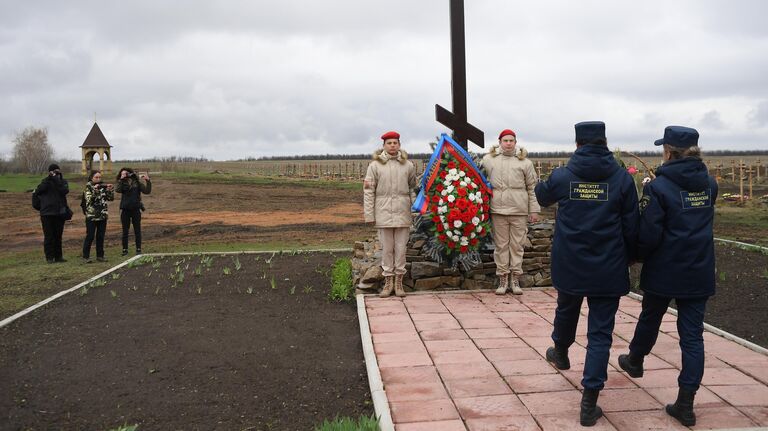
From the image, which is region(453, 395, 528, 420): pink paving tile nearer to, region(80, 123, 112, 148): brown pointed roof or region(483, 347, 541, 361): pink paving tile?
region(483, 347, 541, 361): pink paving tile

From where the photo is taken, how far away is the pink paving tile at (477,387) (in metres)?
3.87

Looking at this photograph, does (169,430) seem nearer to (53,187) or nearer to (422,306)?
(422,306)

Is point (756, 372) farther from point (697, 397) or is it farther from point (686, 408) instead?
point (686, 408)

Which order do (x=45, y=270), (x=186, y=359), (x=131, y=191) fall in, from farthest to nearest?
(x=131, y=191)
(x=45, y=270)
(x=186, y=359)

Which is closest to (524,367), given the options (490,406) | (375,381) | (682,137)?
(490,406)

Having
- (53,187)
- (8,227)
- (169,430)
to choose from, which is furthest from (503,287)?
(8,227)

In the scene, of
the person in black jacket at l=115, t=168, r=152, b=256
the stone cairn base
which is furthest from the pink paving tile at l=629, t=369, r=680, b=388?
the person in black jacket at l=115, t=168, r=152, b=256

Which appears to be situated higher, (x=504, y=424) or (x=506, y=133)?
(x=506, y=133)

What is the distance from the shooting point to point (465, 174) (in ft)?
21.8

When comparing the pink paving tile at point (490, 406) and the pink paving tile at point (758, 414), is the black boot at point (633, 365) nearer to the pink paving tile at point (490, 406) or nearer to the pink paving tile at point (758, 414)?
the pink paving tile at point (758, 414)

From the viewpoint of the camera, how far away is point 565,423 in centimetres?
341

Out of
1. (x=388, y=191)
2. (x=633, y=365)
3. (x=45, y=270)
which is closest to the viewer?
(x=633, y=365)

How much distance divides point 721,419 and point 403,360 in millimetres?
2085

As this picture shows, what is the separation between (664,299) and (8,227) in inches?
705
